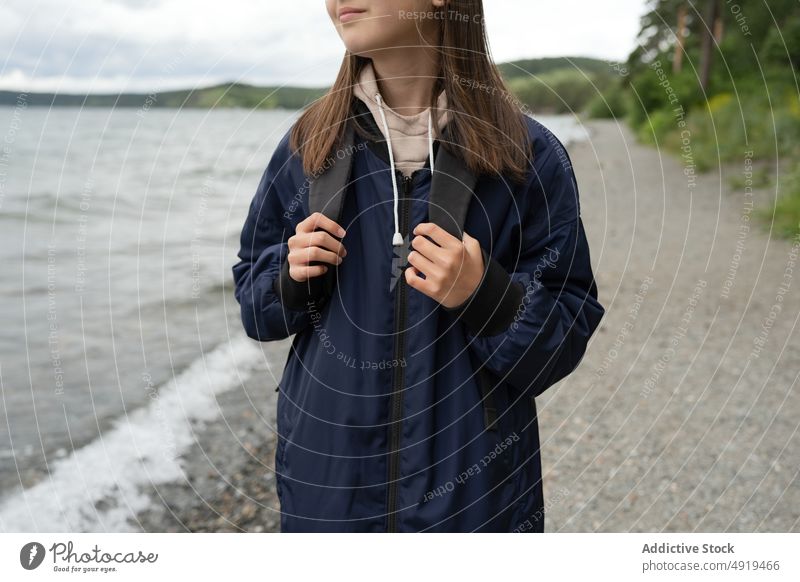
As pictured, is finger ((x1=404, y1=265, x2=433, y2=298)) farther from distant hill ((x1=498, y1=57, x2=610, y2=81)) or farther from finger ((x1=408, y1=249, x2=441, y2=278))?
distant hill ((x1=498, y1=57, x2=610, y2=81))

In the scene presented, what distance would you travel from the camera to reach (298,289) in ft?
4.49

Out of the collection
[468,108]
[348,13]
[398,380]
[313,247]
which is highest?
[348,13]

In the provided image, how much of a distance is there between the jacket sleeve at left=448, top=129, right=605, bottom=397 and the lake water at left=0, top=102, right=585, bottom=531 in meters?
0.76

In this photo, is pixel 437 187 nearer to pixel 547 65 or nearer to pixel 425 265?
pixel 425 265

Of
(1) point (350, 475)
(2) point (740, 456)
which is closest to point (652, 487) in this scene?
(2) point (740, 456)

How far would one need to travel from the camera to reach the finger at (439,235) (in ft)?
4.14

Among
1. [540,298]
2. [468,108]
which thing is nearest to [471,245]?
[540,298]

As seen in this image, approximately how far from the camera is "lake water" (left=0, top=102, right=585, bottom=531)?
11.6 ft

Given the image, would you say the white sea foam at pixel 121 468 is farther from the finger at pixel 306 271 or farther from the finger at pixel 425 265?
the finger at pixel 425 265

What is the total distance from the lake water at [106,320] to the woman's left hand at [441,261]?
74 centimetres

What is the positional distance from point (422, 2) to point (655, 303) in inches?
201

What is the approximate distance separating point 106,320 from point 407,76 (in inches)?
204

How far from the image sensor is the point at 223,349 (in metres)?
5.61
